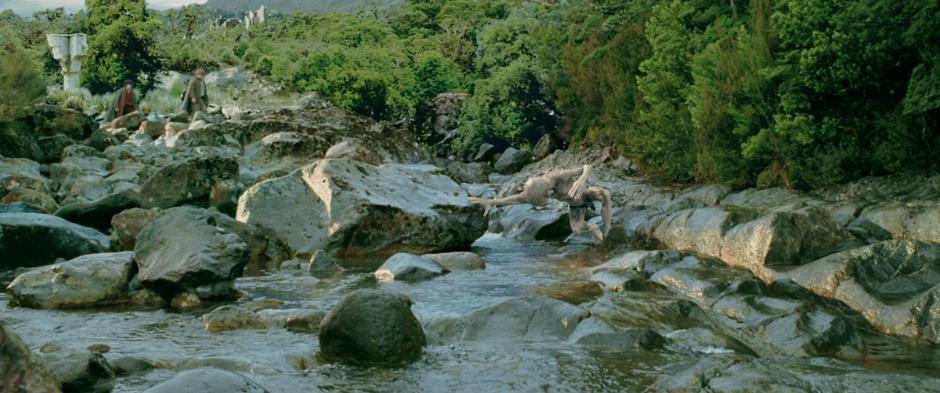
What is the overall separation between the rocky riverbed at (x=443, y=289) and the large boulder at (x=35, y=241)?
24 millimetres

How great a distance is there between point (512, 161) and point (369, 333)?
22.3 metres

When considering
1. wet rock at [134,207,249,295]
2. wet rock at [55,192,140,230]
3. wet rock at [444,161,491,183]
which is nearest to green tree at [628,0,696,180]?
wet rock at [444,161,491,183]

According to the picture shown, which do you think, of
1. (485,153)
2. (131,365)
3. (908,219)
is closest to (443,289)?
(131,365)

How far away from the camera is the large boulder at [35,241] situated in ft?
36.4

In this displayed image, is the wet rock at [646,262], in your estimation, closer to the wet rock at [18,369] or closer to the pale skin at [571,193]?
the pale skin at [571,193]

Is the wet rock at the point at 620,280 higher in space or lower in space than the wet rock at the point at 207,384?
lower

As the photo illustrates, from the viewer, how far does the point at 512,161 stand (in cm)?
2897

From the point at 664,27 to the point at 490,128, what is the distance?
1309cm

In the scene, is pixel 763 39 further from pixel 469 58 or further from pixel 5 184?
pixel 469 58

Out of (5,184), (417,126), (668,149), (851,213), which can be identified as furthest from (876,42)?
(417,126)

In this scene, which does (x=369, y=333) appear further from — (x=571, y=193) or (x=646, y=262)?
(x=571, y=193)

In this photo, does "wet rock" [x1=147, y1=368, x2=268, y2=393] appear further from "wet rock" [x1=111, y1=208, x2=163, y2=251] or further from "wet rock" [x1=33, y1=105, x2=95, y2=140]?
"wet rock" [x1=33, y1=105, x2=95, y2=140]

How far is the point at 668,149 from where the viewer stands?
65.8 ft

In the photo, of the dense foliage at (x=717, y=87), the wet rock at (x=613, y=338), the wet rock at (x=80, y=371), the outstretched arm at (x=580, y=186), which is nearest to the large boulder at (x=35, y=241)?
the wet rock at (x=80, y=371)
